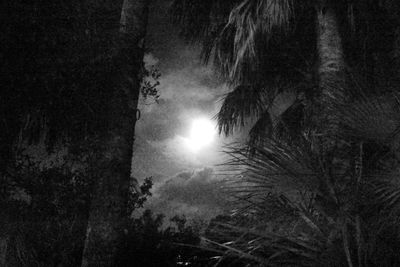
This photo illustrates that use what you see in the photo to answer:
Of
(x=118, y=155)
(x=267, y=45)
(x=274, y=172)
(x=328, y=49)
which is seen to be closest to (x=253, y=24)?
(x=267, y=45)

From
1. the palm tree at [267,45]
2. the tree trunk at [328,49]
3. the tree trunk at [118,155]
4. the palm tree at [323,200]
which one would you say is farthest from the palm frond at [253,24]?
the palm tree at [323,200]

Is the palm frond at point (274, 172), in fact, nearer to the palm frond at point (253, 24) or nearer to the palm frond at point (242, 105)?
the palm frond at point (253, 24)

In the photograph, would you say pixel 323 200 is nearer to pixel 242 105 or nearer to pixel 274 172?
pixel 274 172

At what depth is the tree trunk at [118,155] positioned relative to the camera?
4.12m

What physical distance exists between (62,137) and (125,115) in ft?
11.2

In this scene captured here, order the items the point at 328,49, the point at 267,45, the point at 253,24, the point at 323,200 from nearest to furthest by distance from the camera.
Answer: the point at 323,200
the point at 328,49
the point at 253,24
the point at 267,45

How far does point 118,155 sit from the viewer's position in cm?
449

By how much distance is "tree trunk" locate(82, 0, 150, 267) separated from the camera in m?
4.12

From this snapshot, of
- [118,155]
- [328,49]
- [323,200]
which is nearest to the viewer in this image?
[323,200]

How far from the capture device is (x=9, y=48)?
5312 mm

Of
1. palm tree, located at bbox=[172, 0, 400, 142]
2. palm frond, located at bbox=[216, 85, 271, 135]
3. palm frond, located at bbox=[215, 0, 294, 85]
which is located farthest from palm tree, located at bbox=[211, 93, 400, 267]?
palm frond, located at bbox=[216, 85, 271, 135]

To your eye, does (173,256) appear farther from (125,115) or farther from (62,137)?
(62,137)

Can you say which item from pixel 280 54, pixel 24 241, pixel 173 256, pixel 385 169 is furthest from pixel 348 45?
pixel 24 241

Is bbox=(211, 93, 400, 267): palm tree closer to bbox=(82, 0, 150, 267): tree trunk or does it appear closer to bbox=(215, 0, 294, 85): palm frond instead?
bbox=(82, 0, 150, 267): tree trunk
